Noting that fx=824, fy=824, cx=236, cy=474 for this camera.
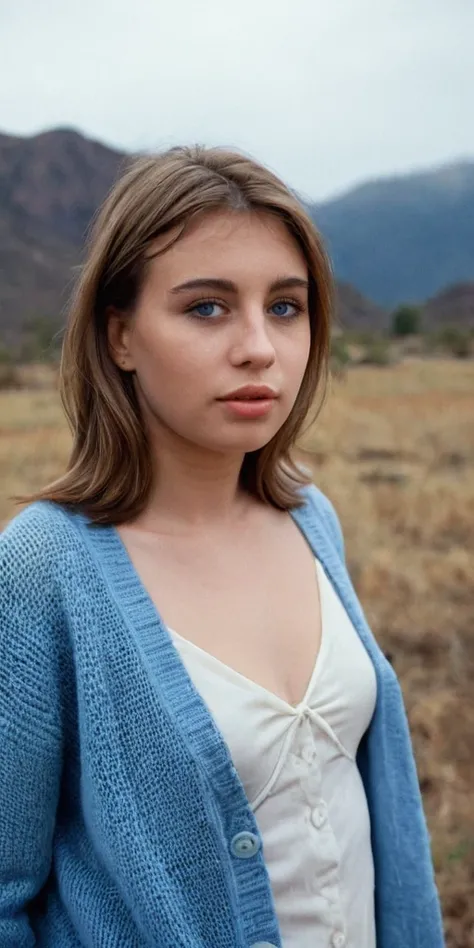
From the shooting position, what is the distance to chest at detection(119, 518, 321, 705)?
95 centimetres

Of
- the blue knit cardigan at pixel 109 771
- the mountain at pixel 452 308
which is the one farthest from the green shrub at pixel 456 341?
the blue knit cardigan at pixel 109 771

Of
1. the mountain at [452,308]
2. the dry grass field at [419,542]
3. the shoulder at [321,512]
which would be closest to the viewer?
the shoulder at [321,512]

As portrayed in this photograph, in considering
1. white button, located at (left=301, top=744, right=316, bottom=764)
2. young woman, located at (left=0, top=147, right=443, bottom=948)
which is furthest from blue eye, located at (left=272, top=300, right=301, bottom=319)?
white button, located at (left=301, top=744, right=316, bottom=764)

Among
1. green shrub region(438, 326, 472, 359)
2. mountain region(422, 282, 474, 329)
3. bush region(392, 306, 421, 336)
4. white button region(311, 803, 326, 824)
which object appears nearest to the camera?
white button region(311, 803, 326, 824)

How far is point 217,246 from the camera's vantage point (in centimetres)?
91

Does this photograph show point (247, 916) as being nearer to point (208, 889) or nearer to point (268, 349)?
point (208, 889)

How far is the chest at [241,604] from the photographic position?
0.95m

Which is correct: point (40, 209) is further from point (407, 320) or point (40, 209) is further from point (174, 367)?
point (174, 367)

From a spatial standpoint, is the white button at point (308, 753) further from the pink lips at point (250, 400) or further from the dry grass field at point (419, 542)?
the dry grass field at point (419, 542)

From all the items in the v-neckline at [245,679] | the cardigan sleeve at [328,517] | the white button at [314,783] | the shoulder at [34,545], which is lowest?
the white button at [314,783]

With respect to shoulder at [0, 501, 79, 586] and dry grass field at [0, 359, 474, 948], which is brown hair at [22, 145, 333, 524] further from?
dry grass field at [0, 359, 474, 948]

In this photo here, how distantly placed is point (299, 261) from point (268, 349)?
0.15 m

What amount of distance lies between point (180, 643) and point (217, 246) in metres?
0.44

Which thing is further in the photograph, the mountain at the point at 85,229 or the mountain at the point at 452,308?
the mountain at the point at 452,308
